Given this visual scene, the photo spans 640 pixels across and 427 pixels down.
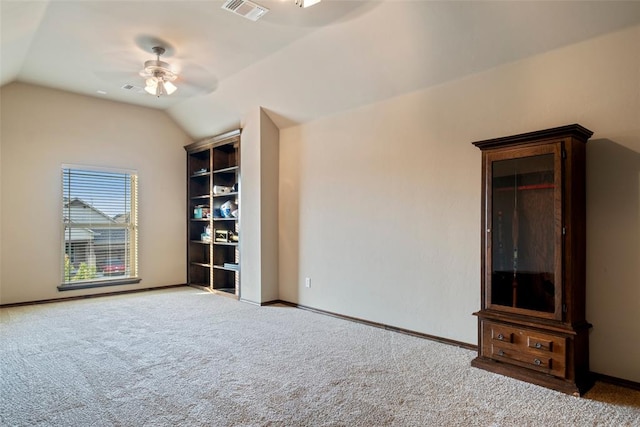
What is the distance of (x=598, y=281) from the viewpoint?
9.30 feet

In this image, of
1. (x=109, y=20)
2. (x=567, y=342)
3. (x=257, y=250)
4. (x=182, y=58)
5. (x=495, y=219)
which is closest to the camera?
(x=567, y=342)

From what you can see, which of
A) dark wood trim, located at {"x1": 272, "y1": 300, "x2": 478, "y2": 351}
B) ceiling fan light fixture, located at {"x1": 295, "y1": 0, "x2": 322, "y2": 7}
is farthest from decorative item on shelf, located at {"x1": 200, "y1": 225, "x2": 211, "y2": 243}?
ceiling fan light fixture, located at {"x1": 295, "y1": 0, "x2": 322, "y2": 7}

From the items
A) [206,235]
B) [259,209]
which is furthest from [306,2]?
[206,235]

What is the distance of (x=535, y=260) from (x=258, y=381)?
223 cm

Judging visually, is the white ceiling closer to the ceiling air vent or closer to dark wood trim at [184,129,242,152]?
the ceiling air vent

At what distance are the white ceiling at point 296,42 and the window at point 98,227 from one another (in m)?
1.46

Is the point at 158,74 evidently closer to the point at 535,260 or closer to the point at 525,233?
the point at 525,233

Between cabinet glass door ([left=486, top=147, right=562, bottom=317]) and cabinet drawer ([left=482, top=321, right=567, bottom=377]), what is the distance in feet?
0.54

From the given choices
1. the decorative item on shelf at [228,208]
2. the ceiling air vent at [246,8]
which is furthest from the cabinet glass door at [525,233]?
the decorative item on shelf at [228,208]

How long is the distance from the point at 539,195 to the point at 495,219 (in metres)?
0.36

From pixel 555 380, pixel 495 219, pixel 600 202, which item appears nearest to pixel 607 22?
pixel 600 202

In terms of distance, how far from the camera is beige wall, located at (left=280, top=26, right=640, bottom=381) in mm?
2752

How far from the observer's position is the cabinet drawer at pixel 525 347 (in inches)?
105

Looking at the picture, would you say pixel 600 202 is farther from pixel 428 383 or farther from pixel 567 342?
pixel 428 383
